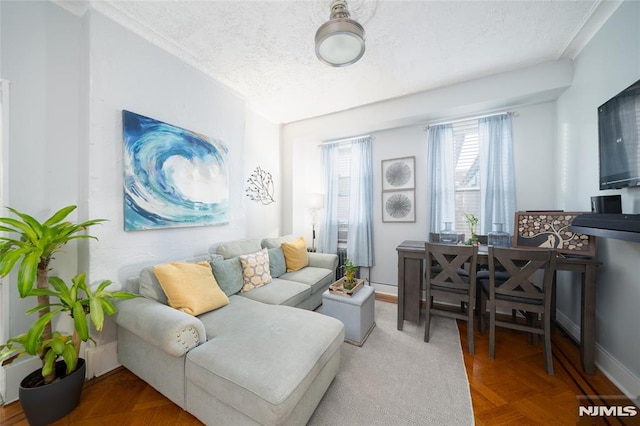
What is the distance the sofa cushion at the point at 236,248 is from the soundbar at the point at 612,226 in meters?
2.95

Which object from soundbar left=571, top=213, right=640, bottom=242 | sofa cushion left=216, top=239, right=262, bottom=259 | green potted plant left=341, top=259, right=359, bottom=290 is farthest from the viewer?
sofa cushion left=216, top=239, right=262, bottom=259

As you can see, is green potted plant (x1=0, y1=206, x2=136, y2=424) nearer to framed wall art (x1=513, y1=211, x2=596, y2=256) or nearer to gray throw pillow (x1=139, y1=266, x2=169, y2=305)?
gray throw pillow (x1=139, y1=266, x2=169, y2=305)

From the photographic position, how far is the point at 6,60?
146 cm

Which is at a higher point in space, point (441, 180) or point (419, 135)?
point (419, 135)

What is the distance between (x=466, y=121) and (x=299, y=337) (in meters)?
3.34

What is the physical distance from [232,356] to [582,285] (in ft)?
8.87

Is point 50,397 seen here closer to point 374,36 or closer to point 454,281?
point 454,281

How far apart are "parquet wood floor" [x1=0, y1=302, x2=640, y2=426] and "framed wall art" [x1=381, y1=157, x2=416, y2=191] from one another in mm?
2199

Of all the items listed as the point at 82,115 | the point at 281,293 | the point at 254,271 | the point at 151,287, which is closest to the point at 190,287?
the point at 151,287

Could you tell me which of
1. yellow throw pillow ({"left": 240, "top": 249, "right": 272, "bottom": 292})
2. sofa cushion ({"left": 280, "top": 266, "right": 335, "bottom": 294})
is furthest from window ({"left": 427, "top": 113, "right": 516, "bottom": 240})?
yellow throw pillow ({"left": 240, "top": 249, "right": 272, "bottom": 292})

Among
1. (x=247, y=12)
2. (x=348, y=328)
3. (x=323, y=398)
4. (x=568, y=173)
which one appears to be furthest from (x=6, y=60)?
(x=568, y=173)

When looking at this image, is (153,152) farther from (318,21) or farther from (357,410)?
(357,410)

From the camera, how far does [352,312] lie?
210 cm

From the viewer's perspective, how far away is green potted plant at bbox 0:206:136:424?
1.21m
